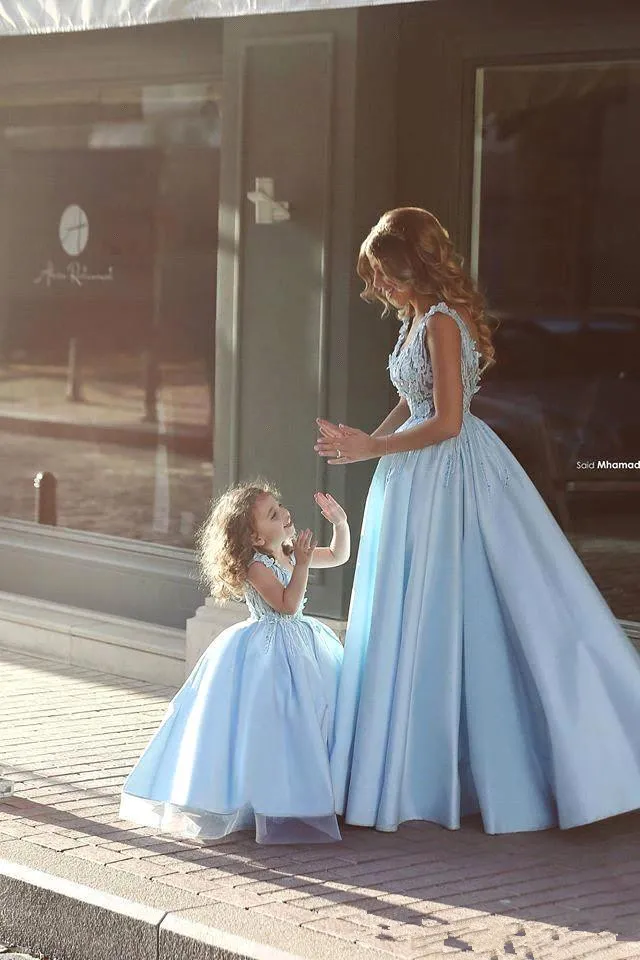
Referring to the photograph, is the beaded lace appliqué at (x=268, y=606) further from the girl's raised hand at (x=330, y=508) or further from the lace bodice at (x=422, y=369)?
the lace bodice at (x=422, y=369)

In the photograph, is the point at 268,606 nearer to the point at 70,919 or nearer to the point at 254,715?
the point at 254,715

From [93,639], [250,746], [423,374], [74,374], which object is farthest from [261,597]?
[74,374]

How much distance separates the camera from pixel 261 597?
508cm

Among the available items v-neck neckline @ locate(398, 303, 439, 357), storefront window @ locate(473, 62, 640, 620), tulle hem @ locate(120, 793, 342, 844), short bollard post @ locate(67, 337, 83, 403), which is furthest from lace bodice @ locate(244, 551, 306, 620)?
short bollard post @ locate(67, 337, 83, 403)

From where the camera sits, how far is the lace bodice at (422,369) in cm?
510

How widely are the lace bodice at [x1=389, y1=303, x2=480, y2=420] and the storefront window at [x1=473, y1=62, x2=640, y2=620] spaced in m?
1.22

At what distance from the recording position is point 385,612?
5.05 meters

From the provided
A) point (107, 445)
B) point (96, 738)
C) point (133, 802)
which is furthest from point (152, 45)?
point (133, 802)

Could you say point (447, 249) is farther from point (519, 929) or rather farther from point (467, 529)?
point (519, 929)

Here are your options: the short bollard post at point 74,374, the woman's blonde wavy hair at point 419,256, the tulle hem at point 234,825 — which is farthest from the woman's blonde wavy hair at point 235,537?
the short bollard post at point 74,374

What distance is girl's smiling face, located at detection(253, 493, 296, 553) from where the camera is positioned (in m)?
5.05

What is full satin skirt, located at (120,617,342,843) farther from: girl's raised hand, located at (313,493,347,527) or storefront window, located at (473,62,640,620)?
storefront window, located at (473,62,640,620)

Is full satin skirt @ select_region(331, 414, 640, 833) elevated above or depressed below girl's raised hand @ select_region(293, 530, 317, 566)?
below

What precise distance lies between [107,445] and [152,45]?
1.96m
